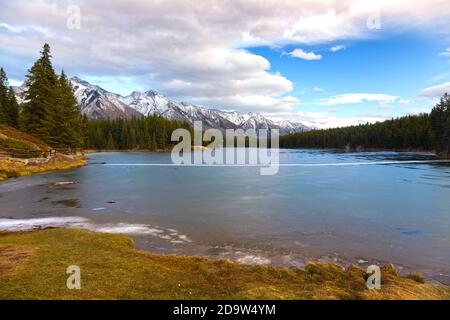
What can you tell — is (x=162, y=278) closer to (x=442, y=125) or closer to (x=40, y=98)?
(x=40, y=98)

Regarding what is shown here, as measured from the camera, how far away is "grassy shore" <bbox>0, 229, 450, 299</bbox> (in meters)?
9.66

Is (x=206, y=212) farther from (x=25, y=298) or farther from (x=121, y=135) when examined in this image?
(x=121, y=135)

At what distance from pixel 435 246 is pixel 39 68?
258 feet

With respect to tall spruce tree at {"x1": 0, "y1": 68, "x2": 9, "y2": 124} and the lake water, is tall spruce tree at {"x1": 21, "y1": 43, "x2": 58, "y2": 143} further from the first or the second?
the lake water

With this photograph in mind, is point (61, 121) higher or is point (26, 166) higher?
point (61, 121)

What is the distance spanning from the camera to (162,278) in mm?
11133

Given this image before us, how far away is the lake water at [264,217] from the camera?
16281mm

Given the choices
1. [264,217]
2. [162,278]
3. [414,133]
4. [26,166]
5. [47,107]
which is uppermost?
[47,107]

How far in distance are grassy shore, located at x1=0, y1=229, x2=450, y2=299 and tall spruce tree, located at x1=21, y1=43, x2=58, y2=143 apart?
6331 centimetres

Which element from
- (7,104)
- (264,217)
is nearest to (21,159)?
(264,217)

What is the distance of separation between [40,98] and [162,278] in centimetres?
7244

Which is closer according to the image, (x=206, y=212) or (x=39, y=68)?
(x=206, y=212)

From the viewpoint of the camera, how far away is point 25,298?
9.07 meters

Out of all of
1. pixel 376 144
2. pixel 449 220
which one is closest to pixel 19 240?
pixel 449 220
